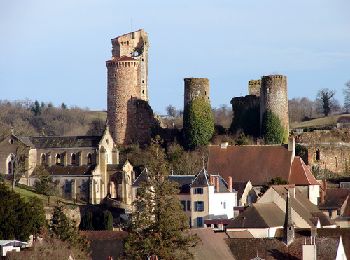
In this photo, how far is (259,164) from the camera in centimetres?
8975

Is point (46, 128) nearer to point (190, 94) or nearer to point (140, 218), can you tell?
point (190, 94)

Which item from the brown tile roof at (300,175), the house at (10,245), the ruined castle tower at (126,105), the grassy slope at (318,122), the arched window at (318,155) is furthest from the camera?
the grassy slope at (318,122)

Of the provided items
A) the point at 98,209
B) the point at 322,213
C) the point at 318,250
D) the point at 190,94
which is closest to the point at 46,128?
the point at 190,94

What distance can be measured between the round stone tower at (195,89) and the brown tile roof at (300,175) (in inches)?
463

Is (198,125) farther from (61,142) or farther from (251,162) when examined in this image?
(251,162)

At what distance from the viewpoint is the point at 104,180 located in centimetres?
9612

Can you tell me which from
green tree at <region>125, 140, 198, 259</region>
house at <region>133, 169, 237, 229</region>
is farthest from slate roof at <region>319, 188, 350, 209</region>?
green tree at <region>125, 140, 198, 259</region>

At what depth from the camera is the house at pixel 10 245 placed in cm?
5822

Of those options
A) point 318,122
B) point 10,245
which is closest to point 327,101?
point 318,122

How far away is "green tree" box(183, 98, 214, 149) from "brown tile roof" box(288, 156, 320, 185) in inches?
372

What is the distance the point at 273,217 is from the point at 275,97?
1118 inches

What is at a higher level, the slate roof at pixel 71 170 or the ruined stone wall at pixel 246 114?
the ruined stone wall at pixel 246 114

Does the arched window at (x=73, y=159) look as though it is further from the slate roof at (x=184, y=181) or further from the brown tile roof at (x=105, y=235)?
the brown tile roof at (x=105, y=235)

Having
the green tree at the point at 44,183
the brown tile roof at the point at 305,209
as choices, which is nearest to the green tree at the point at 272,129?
the green tree at the point at 44,183
